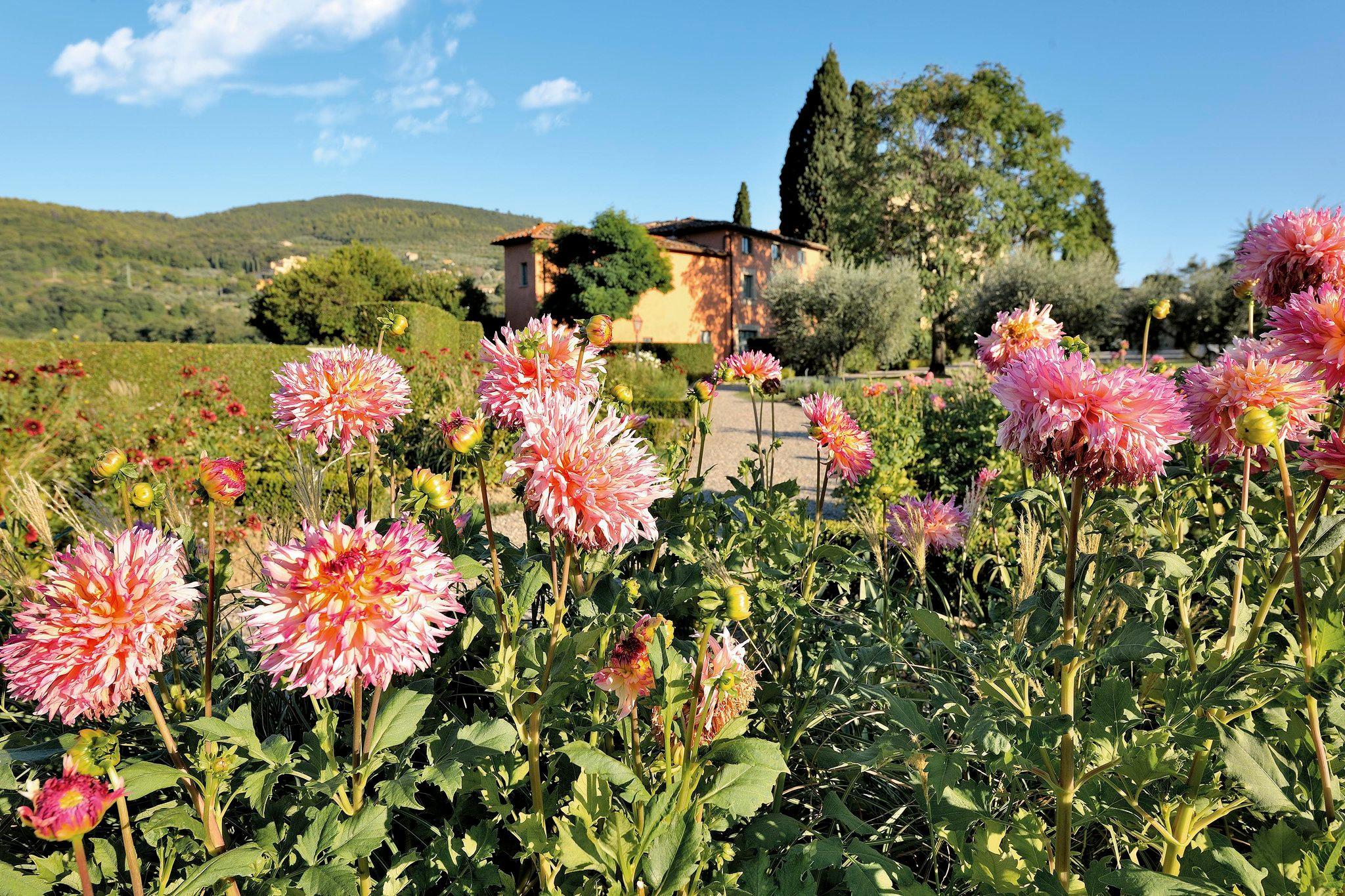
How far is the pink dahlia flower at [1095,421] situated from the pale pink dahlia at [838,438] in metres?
0.81

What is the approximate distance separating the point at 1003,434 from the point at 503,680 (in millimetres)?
919

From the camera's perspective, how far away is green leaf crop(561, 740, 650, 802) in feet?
Result: 3.22

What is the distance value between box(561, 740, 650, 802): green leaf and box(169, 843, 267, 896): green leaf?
48 centimetres

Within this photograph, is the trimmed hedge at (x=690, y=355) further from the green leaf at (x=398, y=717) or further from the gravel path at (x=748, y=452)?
the green leaf at (x=398, y=717)

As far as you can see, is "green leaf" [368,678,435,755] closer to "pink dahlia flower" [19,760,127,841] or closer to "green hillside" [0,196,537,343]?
"pink dahlia flower" [19,760,127,841]

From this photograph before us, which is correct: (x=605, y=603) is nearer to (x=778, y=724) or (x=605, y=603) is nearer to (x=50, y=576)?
(x=778, y=724)

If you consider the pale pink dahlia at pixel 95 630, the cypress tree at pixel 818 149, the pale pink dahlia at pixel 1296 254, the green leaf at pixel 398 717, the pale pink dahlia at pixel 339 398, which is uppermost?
the cypress tree at pixel 818 149

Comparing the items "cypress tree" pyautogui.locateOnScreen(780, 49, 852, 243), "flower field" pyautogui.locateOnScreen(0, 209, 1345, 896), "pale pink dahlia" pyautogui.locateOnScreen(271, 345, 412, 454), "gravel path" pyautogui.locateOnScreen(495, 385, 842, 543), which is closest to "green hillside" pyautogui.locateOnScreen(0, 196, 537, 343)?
"gravel path" pyautogui.locateOnScreen(495, 385, 842, 543)

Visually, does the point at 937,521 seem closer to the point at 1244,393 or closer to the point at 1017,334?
the point at 1017,334

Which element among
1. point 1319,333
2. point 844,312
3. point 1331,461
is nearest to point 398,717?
point 1331,461

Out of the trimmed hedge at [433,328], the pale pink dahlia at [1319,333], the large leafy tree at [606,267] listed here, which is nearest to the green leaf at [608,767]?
the pale pink dahlia at [1319,333]

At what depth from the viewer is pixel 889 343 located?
2038 centimetres

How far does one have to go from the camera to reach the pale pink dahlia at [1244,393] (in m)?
1.17

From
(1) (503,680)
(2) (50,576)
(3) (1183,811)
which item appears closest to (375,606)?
(1) (503,680)
